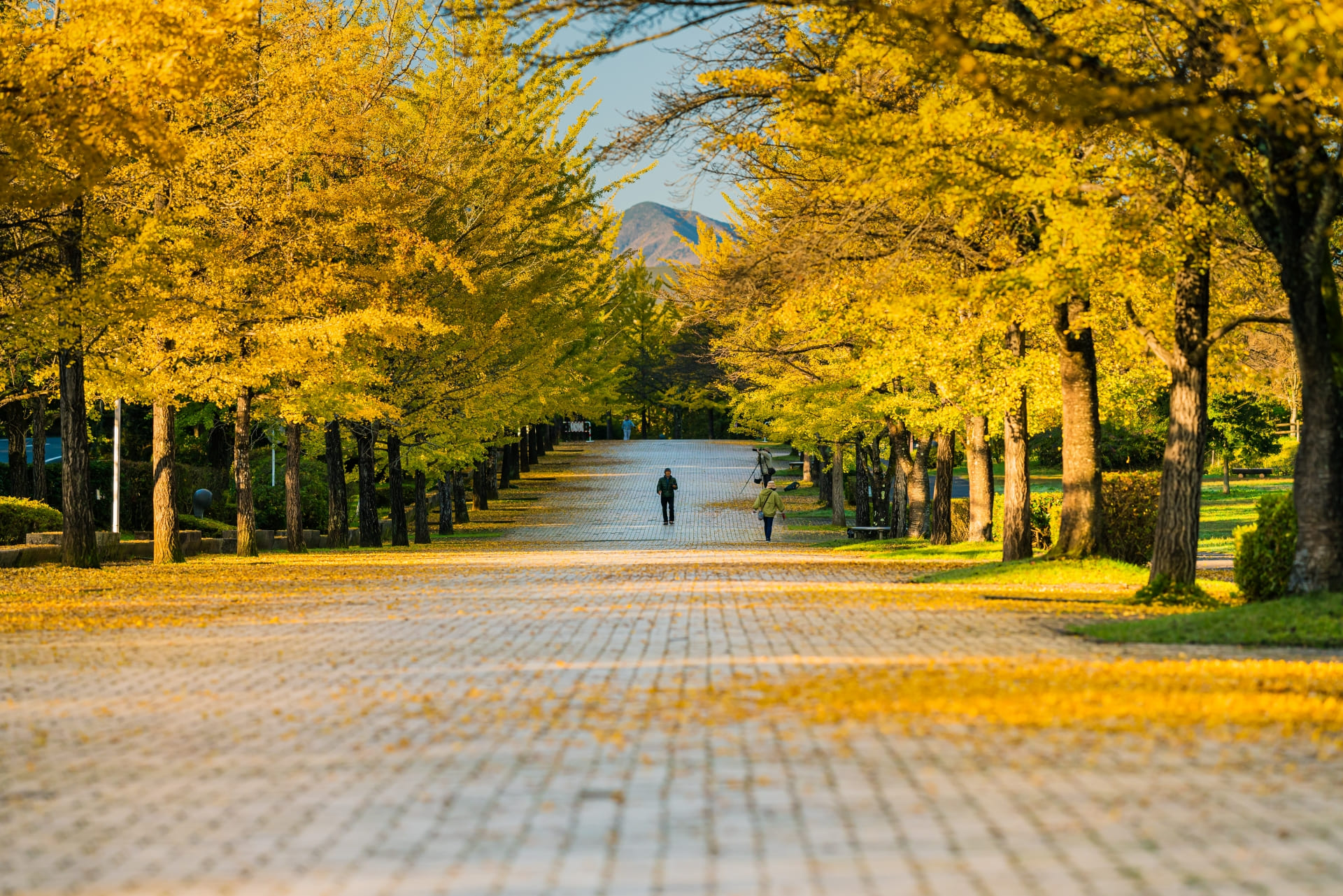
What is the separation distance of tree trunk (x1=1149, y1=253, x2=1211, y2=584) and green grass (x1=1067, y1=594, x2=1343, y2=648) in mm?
2329

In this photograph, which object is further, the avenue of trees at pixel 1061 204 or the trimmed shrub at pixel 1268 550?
the trimmed shrub at pixel 1268 550

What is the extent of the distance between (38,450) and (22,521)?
837cm

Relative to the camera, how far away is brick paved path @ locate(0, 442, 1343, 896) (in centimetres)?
436

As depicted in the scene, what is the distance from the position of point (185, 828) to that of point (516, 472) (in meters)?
50.1

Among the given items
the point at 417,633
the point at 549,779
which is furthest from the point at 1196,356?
the point at 549,779

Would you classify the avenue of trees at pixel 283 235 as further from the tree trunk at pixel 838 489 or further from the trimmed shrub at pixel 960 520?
the trimmed shrub at pixel 960 520

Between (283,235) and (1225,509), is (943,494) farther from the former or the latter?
(1225,509)

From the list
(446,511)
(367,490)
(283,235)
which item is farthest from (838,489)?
(283,235)

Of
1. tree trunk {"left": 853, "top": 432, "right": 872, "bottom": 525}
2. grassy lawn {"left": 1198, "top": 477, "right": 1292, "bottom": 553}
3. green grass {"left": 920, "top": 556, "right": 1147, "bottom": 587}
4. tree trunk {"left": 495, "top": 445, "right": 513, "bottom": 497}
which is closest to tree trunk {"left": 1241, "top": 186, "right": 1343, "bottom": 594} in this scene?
green grass {"left": 920, "top": 556, "right": 1147, "bottom": 587}

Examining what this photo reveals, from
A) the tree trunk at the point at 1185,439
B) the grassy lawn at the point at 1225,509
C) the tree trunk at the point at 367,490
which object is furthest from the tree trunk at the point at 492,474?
the tree trunk at the point at 1185,439

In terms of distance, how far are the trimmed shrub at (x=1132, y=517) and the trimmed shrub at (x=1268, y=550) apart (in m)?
9.30

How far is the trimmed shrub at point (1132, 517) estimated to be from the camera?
76.4 ft

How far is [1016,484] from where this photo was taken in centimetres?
1980

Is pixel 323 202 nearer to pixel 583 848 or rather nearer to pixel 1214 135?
pixel 1214 135
